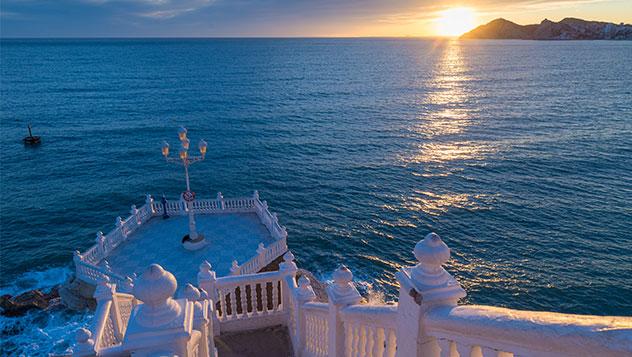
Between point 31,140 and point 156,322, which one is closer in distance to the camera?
point 156,322

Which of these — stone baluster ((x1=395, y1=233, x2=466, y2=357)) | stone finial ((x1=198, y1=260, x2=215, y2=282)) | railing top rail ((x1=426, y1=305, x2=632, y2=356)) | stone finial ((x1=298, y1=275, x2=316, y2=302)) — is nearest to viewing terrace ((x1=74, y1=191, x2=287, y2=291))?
stone finial ((x1=198, y1=260, x2=215, y2=282))

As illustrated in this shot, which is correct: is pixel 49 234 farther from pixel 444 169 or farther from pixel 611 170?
pixel 611 170

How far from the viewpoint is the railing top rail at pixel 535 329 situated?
1804 millimetres

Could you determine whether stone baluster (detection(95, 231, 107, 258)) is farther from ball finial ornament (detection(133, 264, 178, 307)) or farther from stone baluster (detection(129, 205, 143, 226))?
ball finial ornament (detection(133, 264, 178, 307))

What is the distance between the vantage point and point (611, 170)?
112 feet

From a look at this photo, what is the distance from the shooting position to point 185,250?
17641 mm

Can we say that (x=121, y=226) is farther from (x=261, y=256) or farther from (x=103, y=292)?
(x=103, y=292)

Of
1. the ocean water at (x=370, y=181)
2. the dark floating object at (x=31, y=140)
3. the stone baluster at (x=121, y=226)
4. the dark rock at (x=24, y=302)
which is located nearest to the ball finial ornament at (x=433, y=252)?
the stone baluster at (x=121, y=226)

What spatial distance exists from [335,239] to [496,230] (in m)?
10.6

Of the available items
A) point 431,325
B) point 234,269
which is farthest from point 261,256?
point 431,325

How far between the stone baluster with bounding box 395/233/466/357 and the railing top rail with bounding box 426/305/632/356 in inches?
3.6

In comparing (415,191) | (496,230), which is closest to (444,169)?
(415,191)

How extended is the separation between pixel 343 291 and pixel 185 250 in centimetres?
1404

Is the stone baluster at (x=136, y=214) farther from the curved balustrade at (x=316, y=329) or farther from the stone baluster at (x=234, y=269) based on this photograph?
the curved balustrade at (x=316, y=329)
